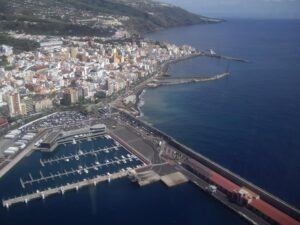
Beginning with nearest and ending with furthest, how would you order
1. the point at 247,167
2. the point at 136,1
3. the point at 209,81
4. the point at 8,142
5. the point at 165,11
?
the point at 247,167
the point at 8,142
the point at 209,81
the point at 165,11
the point at 136,1

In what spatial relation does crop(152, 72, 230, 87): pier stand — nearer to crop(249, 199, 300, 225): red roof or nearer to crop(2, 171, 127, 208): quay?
crop(2, 171, 127, 208): quay

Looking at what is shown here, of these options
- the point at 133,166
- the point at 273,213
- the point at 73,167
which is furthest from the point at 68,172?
the point at 273,213

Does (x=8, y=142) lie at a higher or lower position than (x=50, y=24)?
lower

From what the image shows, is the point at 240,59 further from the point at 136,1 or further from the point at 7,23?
the point at 136,1

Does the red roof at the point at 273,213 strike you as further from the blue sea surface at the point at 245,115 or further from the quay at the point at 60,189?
the quay at the point at 60,189

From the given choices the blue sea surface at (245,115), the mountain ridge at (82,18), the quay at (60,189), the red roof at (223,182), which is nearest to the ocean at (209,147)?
the blue sea surface at (245,115)

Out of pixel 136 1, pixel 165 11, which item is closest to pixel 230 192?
pixel 165 11

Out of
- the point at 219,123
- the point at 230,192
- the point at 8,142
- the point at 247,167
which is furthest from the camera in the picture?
the point at 219,123
